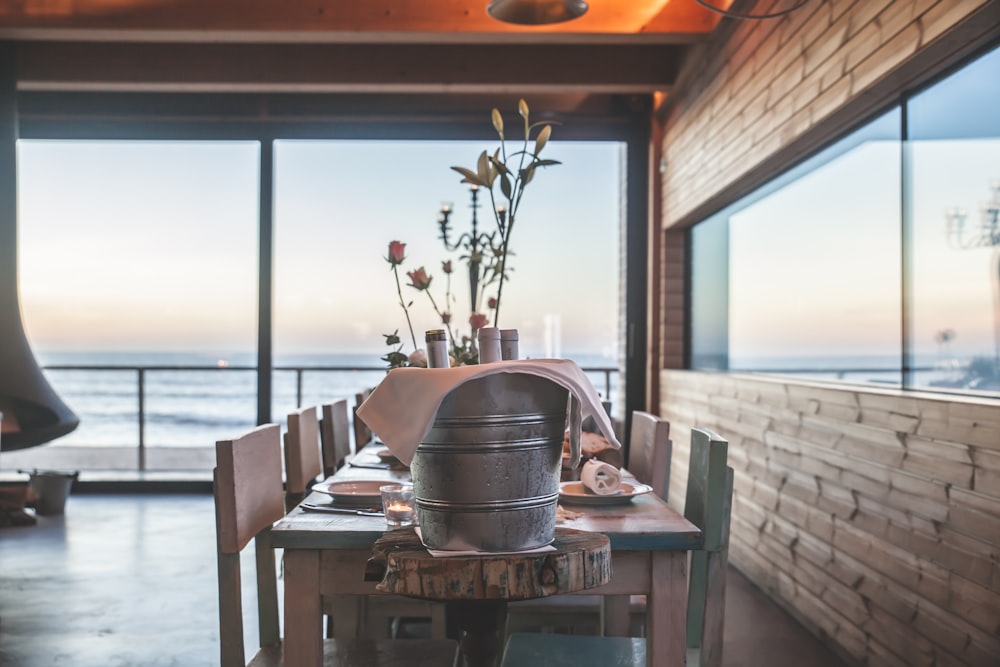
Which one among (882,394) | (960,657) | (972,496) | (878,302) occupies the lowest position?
(960,657)

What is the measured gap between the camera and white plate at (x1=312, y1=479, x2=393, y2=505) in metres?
1.84

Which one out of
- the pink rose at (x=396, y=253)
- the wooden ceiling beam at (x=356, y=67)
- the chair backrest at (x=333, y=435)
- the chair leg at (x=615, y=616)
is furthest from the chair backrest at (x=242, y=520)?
the wooden ceiling beam at (x=356, y=67)

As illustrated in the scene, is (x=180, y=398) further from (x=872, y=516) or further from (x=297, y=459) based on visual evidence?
(x=872, y=516)

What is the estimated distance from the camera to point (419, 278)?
1778mm

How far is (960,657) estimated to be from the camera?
7.25ft

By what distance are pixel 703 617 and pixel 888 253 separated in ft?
5.53

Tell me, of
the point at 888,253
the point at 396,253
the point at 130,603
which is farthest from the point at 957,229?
the point at 130,603

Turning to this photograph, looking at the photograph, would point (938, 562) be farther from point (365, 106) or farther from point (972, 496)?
point (365, 106)

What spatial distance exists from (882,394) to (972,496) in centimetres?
53

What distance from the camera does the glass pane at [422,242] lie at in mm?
6781

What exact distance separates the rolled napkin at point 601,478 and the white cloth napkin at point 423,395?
2.60 ft

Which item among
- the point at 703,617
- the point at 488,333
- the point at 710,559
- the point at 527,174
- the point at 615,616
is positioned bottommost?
the point at 615,616

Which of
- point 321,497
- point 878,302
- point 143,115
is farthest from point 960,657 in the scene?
point 143,115

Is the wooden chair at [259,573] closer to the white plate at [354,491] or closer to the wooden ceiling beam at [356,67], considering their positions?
the white plate at [354,491]
